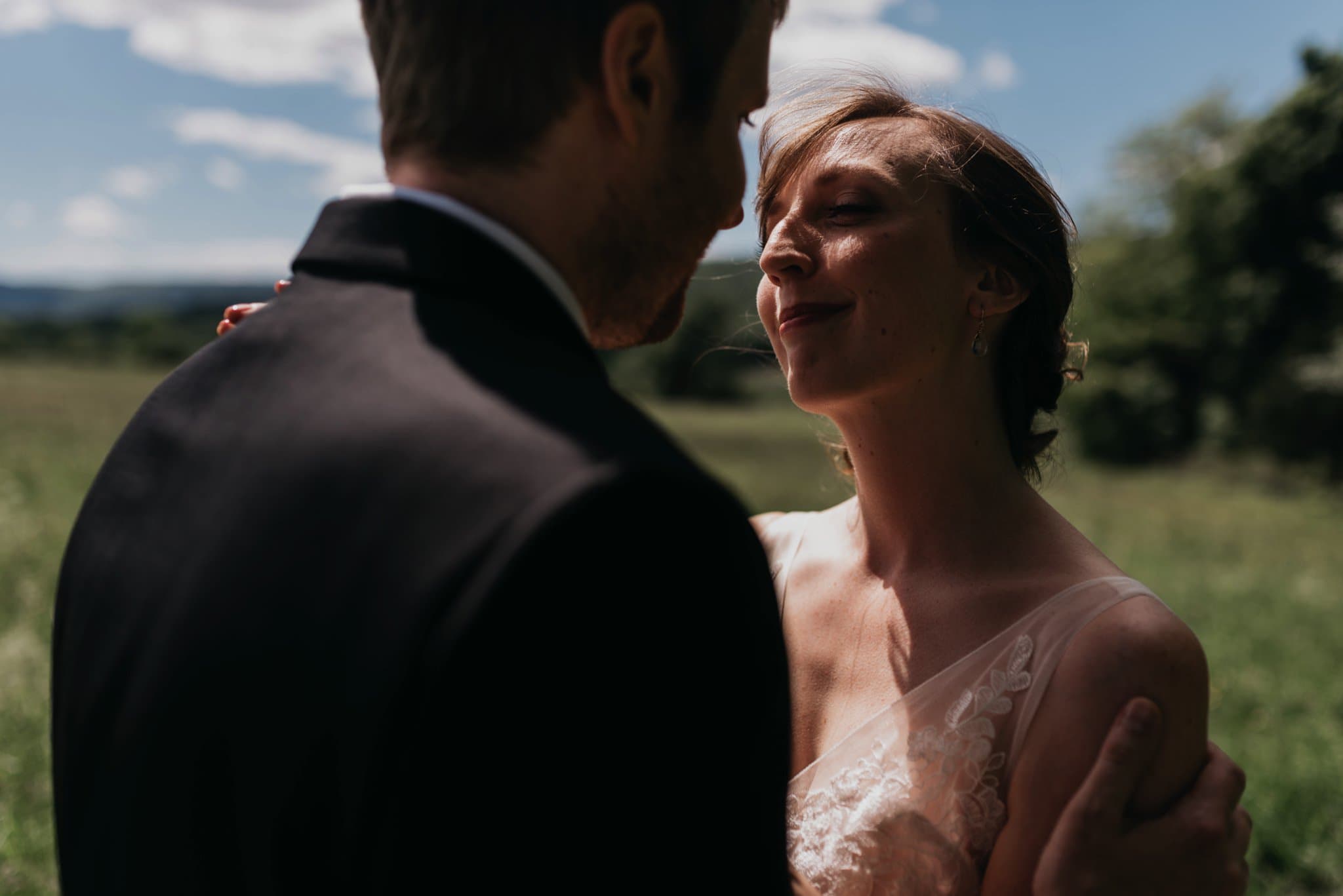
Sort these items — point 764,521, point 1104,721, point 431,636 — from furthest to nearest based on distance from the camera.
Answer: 1. point 764,521
2. point 1104,721
3. point 431,636

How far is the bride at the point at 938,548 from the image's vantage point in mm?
2322

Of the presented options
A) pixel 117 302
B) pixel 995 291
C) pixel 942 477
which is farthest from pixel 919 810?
pixel 117 302

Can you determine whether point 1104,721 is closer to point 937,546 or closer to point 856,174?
point 937,546

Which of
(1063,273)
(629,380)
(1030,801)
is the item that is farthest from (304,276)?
(629,380)

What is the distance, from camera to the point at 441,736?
1.08 metres

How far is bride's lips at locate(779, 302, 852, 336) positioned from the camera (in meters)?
2.78

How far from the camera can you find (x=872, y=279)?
2715mm

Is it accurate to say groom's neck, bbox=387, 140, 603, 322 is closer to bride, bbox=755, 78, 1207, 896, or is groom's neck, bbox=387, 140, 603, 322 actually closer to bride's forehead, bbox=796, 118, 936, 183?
bride, bbox=755, 78, 1207, 896

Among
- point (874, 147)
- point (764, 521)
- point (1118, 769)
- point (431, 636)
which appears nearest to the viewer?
point (431, 636)

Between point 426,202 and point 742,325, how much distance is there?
7.37 ft

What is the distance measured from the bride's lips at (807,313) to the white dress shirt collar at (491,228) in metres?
1.45

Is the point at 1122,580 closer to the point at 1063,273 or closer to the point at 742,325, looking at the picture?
the point at 1063,273

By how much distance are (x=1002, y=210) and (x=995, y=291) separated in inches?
8.6

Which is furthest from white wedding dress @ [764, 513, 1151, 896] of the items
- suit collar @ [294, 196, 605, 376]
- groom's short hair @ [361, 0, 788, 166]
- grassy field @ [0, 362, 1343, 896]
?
groom's short hair @ [361, 0, 788, 166]
